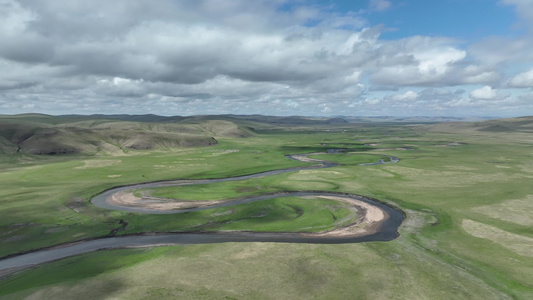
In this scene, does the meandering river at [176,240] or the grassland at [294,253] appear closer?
the grassland at [294,253]

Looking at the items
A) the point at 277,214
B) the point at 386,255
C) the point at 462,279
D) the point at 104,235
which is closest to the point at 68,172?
the point at 104,235

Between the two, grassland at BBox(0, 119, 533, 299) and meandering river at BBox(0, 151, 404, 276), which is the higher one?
grassland at BBox(0, 119, 533, 299)

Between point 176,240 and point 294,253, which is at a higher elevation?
point 294,253

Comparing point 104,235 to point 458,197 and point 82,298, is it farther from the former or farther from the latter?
point 458,197

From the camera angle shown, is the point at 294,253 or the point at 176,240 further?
the point at 176,240

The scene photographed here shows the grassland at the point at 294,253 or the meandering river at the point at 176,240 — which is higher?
the grassland at the point at 294,253

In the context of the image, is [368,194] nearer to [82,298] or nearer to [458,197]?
[458,197]

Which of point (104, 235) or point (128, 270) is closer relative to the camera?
point (128, 270)

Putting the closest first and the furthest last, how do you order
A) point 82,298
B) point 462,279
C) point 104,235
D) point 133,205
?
point 82,298, point 462,279, point 104,235, point 133,205

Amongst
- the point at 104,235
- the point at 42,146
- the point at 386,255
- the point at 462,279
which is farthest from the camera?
the point at 42,146

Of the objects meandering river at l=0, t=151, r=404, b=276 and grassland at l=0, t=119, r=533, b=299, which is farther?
meandering river at l=0, t=151, r=404, b=276
